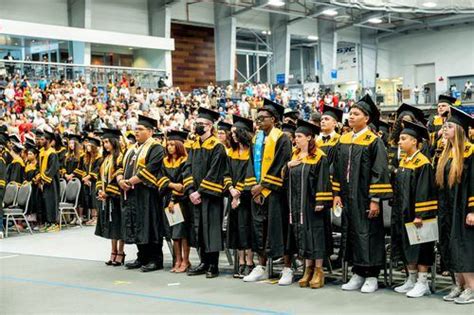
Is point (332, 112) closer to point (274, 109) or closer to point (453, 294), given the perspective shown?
point (274, 109)

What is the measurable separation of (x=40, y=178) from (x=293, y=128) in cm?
697

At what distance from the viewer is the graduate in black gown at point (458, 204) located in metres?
5.85

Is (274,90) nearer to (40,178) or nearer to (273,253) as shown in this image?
(40,178)

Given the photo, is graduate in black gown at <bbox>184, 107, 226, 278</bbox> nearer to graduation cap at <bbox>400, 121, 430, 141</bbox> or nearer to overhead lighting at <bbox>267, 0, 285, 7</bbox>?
graduation cap at <bbox>400, 121, 430, 141</bbox>

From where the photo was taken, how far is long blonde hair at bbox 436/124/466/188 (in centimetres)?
591

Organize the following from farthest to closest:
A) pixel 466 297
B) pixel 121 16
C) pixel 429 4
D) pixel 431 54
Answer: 1. pixel 431 54
2. pixel 429 4
3. pixel 121 16
4. pixel 466 297

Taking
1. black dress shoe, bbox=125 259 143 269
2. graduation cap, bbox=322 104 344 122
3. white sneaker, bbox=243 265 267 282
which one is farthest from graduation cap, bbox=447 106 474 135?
black dress shoe, bbox=125 259 143 269

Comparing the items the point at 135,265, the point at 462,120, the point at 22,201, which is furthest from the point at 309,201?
the point at 22,201

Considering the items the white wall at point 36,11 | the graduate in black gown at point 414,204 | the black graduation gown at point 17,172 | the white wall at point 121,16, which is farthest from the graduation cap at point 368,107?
the white wall at point 121,16

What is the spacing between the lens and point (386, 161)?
6.52 metres

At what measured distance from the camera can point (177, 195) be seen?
8.08 metres

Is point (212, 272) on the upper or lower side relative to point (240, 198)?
lower

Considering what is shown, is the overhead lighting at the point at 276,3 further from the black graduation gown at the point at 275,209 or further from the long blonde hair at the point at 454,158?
Answer: the long blonde hair at the point at 454,158

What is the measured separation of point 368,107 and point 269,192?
4.75ft
